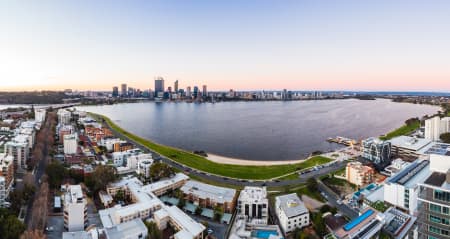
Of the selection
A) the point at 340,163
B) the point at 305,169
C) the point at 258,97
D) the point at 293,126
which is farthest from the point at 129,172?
the point at 258,97

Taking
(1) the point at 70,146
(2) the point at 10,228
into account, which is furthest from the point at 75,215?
(1) the point at 70,146

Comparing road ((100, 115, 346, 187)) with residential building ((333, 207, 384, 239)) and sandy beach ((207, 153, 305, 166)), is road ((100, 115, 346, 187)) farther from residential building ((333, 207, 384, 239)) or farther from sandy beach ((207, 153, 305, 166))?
residential building ((333, 207, 384, 239))

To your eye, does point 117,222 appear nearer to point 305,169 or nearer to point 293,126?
point 305,169

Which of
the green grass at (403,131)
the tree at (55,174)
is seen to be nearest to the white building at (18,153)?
the tree at (55,174)

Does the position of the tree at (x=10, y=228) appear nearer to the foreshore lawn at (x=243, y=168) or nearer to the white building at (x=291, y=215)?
the white building at (x=291, y=215)

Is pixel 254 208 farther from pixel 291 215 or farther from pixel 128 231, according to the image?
pixel 128 231
